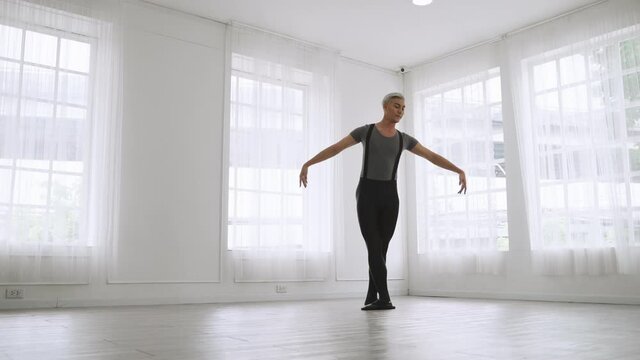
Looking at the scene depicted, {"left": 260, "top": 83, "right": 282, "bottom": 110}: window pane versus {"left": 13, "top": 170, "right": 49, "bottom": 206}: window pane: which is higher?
{"left": 260, "top": 83, "right": 282, "bottom": 110}: window pane

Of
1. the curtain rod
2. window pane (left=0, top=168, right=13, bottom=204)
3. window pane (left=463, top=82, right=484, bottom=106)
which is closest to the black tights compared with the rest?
window pane (left=0, top=168, right=13, bottom=204)

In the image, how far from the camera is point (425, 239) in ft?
23.0

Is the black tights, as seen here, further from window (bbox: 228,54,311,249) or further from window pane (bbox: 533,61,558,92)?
window pane (bbox: 533,61,558,92)

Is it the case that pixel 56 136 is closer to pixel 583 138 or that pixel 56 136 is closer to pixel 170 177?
pixel 170 177

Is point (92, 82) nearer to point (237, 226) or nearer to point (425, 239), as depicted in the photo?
point (237, 226)

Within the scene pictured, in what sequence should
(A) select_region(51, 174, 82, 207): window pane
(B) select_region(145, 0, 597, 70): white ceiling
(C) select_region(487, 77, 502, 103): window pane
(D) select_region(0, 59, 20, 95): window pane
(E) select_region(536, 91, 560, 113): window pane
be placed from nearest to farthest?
(D) select_region(0, 59, 20, 95): window pane, (A) select_region(51, 174, 82, 207): window pane, (B) select_region(145, 0, 597, 70): white ceiling, (E) select_region(536, 91, 560, 113): window pane, (C) select_region(487, 77, 502, 103): window pane

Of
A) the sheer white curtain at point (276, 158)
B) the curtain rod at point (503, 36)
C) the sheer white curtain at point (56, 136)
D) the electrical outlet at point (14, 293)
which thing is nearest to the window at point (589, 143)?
the curtain rod at point (503, 36)

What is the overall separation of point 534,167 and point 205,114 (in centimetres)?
346

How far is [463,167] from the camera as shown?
6.54 metres

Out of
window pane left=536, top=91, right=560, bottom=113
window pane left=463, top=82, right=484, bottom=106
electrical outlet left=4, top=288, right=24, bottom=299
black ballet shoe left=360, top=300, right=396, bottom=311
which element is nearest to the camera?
black ballet shoe left=360, top=300, right=396, bottom=311

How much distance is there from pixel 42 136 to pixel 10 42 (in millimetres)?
819

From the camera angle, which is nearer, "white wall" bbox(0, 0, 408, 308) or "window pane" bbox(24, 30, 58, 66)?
"window pane" bbox(24, 30, 58, 66)

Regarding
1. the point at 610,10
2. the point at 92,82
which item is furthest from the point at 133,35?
the point at 610,10

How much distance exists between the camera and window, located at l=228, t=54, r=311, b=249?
5777 millimetres
